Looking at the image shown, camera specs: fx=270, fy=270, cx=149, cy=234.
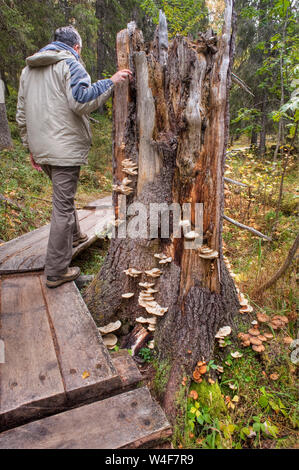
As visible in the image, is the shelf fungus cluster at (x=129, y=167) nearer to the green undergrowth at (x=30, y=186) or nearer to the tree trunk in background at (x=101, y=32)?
the green undergrowth at (x=30, y=186)

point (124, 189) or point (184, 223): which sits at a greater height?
point (124, 189)

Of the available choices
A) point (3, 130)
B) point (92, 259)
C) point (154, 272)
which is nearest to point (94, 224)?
point (92, 259)

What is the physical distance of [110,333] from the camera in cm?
278

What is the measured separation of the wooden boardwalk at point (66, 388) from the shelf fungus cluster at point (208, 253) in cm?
107

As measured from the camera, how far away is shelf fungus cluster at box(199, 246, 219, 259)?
2.30m

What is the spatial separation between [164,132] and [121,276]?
146 cm

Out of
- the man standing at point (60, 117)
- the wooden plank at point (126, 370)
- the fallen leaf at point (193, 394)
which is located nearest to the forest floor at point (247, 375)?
the fallen leaf at point (193, 394)

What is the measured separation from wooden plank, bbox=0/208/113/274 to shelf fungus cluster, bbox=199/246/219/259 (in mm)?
2074

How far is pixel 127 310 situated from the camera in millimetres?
2826

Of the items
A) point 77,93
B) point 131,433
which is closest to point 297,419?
point 131,433

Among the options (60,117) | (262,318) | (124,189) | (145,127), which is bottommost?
(262,318)

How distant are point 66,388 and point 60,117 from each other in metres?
2.35

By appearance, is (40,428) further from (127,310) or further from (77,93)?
(77,93)

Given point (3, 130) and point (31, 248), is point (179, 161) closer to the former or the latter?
point (31, 248)
